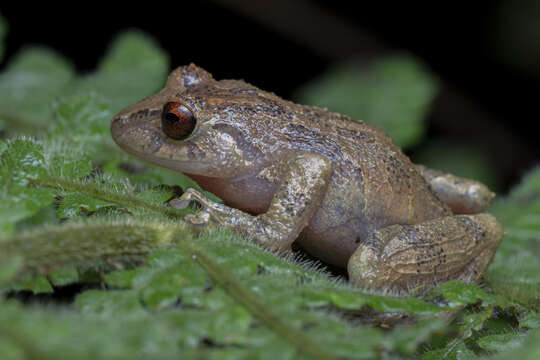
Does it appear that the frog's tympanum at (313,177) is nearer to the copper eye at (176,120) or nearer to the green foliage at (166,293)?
the copper eye at (176,120)

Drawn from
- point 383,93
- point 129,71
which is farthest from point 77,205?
point 383,93

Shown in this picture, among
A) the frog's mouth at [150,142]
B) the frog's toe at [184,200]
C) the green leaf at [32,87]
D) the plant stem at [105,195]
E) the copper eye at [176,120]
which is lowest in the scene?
the green leaf at [32,87]

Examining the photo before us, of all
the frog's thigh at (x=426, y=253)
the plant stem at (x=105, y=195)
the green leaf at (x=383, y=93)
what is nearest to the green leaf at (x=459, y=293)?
the frog's thigh at (x=426, y=253)

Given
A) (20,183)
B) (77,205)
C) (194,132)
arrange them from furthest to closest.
Answer: (194,132)
(77,205)
(20,183)

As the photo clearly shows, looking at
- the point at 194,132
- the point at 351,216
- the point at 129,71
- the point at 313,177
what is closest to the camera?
the point at 313,177

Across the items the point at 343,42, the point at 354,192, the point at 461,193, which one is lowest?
the point at 354,192

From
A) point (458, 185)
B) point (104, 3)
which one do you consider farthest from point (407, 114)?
point (104, 3)

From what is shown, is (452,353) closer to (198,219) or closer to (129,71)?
(198,219)
